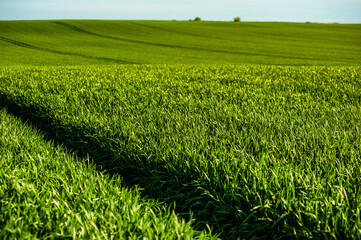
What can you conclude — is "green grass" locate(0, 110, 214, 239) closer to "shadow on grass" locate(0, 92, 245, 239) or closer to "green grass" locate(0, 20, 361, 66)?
"shadow on grass" locate(0, 92, 245, 239)

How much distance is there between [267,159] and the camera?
2799mm

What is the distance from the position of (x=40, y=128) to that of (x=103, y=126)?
144 cm

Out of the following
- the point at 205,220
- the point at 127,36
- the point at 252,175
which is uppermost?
the point at 127,36

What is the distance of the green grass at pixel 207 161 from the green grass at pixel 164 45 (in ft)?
50.1

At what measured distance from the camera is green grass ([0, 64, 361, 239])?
2.12 metres

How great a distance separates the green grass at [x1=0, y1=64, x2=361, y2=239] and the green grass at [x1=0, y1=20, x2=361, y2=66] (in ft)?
50.1

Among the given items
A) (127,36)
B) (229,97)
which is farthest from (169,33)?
(229,97)

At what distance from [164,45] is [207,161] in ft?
92.4

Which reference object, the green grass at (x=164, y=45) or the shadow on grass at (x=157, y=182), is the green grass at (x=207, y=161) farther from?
the green grass at (x=164, y=45)

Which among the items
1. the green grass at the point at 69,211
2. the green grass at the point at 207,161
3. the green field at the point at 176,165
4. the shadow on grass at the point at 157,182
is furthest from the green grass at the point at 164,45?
the green grass at the point at 69,211

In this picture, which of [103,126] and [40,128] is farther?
[40,128]

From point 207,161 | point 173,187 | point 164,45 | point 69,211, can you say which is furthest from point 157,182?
point 164,45

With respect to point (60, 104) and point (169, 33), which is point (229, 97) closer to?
point (60, 104)

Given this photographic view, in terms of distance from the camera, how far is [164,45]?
2964 centimetres
